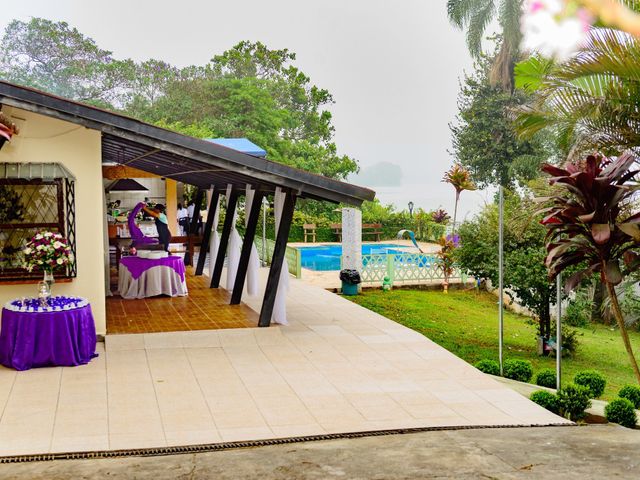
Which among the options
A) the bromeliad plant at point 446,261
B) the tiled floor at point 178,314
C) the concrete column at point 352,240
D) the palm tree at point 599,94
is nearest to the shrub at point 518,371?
the palm tree at point 599,94

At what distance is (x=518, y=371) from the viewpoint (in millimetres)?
9734

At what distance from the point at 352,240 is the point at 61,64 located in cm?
3508

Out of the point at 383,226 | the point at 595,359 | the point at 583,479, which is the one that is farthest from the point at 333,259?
the point at 583,479

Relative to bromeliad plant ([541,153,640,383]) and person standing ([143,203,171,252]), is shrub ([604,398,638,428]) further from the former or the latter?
person standing ([143,203,171,252])

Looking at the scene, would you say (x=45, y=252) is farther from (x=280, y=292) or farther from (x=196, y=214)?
(x=196, y=214)

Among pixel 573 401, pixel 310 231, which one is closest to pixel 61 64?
pixel 310 231

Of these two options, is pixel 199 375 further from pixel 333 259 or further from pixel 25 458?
pixel 333 259

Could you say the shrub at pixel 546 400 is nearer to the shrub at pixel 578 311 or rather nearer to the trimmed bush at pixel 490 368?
the trimmed bush at pixel 490 368

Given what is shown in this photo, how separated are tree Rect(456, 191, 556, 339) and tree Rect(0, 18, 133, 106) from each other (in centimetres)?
3597

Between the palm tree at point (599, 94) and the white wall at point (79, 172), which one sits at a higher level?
the palm tree at point (599, 94)

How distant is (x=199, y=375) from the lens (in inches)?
324

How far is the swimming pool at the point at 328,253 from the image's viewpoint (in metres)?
24.6

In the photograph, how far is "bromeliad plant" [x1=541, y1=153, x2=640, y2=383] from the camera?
738cm

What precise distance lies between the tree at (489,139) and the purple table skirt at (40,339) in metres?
28.6
